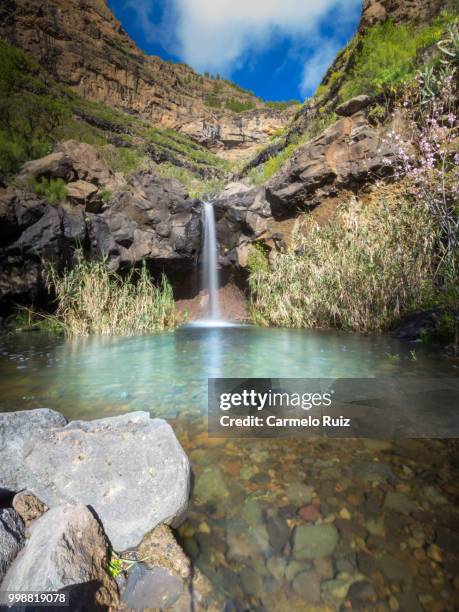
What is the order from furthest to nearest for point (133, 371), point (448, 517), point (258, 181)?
1. point (258, 181)
2. point (133, 371)
3. point (448, 517)

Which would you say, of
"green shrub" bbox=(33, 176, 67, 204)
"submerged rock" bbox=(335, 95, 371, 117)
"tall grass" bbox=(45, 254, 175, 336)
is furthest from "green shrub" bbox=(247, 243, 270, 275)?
"green shrub" bbox=(33, 176, 67, 204)

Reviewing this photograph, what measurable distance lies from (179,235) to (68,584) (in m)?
11.0

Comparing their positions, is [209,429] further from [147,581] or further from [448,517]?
→ [448,517]

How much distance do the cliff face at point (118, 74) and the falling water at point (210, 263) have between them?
34.7m

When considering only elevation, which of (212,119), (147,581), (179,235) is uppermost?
(212,119)

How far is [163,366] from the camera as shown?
3.88 metres

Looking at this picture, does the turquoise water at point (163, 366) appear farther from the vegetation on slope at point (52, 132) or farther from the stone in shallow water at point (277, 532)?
→ the vegetation on slope at point (52, 132)

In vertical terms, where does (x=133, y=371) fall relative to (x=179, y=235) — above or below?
below

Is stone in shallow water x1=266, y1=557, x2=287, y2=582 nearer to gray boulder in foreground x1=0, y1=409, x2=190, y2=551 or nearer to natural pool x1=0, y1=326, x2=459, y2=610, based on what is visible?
natural pool x1=0, y1=326, x2=459, y2=610

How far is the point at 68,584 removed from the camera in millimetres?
871

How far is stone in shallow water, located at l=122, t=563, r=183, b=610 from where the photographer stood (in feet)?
3.04


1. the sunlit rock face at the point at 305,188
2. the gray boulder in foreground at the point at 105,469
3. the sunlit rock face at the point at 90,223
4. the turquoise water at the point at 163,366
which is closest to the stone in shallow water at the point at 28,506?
the gray boulder in foreground at the point at 105,469

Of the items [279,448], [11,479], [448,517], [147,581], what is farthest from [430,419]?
[11,479]

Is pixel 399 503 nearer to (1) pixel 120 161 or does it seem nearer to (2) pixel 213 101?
(1) pixel 120 161
